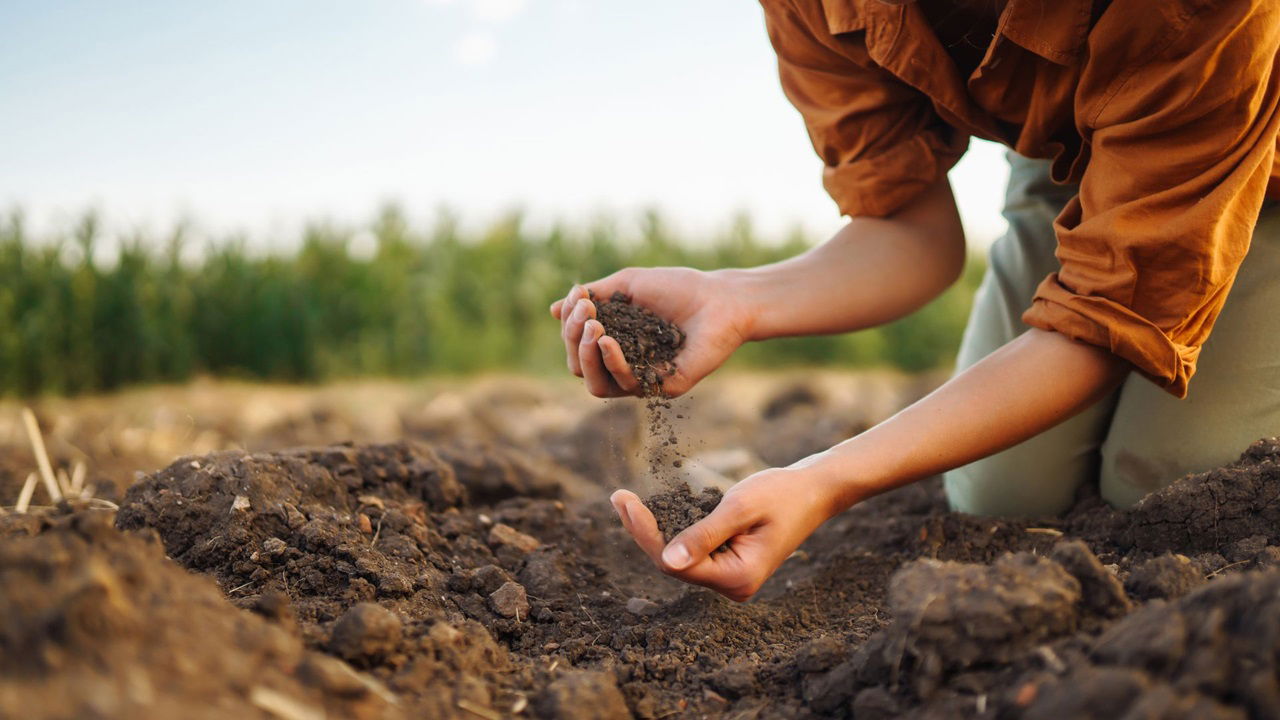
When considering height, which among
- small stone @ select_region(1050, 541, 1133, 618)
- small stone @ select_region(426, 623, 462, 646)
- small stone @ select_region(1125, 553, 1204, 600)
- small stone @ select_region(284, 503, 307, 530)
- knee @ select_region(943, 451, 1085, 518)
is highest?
small stone @ select_region(284, 503, 307, 530)

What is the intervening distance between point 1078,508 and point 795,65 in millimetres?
1280

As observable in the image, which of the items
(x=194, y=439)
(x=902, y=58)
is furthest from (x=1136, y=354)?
(x=194, y=439)

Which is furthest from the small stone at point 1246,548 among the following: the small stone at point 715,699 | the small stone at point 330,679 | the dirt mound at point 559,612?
the small stone at point 330,679

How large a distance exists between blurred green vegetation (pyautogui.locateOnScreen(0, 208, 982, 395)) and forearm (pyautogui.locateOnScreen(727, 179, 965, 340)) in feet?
10.8

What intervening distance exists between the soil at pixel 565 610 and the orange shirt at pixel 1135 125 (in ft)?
1.39

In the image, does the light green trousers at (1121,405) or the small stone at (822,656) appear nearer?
the small stone at (822,656)

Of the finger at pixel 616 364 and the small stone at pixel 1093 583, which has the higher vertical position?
the finger at pixel 616 364

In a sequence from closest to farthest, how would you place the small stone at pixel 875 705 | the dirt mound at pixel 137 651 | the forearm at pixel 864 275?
the dirt mound at pixel 137 651 → the small stone at pixel 875 705 → the forearm at pixel 864 275

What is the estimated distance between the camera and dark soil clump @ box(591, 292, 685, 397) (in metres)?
1.82

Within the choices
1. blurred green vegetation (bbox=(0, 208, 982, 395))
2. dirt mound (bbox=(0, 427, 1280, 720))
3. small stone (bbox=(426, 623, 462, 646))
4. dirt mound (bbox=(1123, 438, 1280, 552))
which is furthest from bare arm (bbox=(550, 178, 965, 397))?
blurred green vegetation (bbox=(0, 208, 982, 395))

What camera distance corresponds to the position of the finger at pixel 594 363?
68.4 inches

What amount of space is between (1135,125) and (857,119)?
26.0 inches

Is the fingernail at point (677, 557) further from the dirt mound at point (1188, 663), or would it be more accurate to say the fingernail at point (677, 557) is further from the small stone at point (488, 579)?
the dirt mound at point (1188, 663)

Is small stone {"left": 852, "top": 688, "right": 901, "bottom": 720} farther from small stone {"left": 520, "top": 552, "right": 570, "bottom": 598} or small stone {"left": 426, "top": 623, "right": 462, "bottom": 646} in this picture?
small stone {"left": 520, "top": 552, "right": 570, "bottom": 598}
